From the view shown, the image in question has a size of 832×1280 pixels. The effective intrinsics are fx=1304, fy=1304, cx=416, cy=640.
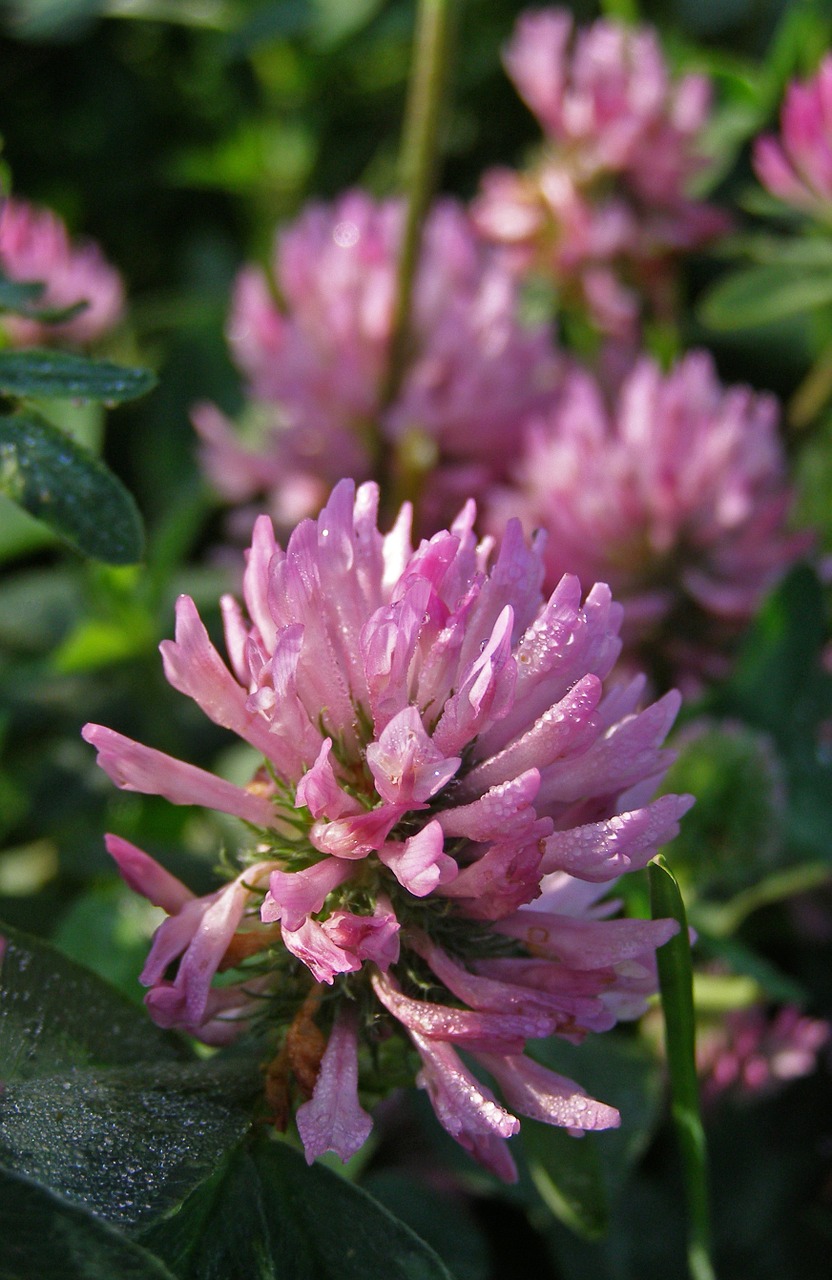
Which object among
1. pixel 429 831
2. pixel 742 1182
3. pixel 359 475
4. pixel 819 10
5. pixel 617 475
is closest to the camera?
pixel 429 831

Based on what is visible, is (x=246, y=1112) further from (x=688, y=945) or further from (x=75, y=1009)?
(x=688, y=945)

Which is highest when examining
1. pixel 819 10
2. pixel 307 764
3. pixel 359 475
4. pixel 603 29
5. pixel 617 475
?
pixel 819 10

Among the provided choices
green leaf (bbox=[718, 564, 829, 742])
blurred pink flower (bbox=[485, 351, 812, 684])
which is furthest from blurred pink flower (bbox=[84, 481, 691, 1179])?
blurred pink flower (bbox=[485, 351, 812, 684])

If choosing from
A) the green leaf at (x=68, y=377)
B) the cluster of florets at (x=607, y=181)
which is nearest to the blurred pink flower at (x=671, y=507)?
the cluster of florets at (x=607, y=181)

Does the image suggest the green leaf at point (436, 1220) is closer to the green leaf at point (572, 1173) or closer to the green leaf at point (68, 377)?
the green leaf at point (572, 1173)

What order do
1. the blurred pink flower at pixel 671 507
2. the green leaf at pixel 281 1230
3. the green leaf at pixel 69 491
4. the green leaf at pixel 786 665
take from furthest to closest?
A: 1. the blurred pink flower at pixel 671 507
2. the green leaf at pixel 786 665
3. the green leaf at pixel 69 491
4. the green leaf at pixel 281 1230

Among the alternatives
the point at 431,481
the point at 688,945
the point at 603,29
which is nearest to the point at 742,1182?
the point at 688,945

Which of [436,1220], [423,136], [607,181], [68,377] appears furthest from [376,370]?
[436,1220]
